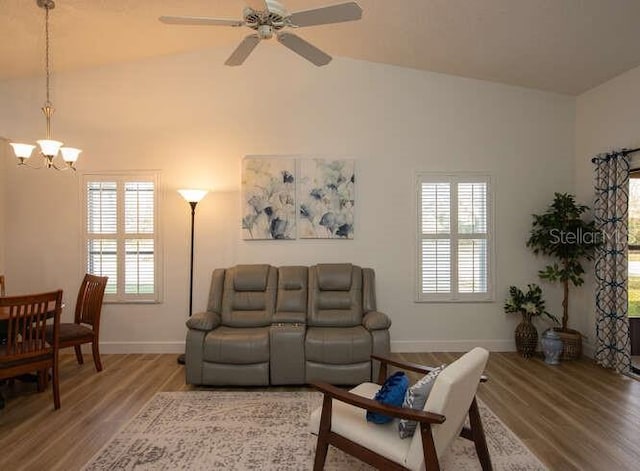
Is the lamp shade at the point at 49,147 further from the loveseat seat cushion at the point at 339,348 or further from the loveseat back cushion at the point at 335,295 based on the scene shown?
the loveseat seat cushion at the point at 339,348

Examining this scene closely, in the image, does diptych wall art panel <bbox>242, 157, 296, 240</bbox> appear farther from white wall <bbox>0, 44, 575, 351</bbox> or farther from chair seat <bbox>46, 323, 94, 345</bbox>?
chair seat <bbox>46, 323, 94, 345</bbox>

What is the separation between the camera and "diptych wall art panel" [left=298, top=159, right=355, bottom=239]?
178 inches

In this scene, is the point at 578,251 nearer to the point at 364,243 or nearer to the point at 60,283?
the point at 364,243

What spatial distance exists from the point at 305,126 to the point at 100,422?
3.59 metres

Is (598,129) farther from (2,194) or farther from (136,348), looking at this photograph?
(2,194)

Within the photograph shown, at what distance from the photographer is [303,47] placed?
96.7 inches

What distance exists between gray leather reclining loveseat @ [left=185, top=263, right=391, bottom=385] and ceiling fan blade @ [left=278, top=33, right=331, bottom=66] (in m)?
2.27

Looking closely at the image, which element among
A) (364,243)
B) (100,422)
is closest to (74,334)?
(100,422)

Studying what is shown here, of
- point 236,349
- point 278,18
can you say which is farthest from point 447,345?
point 278,18

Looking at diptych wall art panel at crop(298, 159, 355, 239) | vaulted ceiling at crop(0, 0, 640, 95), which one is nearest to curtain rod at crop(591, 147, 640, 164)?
vaulted ceiling at crop(0, 0, 640, 95)

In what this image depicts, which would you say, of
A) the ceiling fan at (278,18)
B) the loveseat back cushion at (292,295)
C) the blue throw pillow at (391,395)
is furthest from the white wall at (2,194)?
the blue throw pillow at (391,395)

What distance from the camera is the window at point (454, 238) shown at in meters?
4.57

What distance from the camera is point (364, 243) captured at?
456cm

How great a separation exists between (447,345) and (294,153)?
9.90 feet
